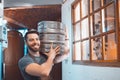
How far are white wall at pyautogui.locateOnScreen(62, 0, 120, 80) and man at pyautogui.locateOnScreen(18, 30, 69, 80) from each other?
1.01 m

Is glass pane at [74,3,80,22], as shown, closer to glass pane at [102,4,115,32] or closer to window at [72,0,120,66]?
window at [72,0,120,66]

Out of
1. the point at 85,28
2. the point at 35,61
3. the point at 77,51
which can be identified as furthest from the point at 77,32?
the point at 35,61

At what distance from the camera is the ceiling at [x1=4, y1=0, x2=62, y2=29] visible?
677 cm

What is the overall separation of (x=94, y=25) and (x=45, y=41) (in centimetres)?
165

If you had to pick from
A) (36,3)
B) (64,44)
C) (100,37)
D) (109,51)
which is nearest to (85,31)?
(100,37)

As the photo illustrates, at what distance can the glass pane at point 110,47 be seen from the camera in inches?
127

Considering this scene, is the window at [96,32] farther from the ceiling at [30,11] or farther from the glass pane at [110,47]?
the ceiling at [30,11]

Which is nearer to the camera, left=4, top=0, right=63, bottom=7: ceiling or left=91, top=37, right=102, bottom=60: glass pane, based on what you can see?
left=91, top=37, right=102, bottom=60: glass pane

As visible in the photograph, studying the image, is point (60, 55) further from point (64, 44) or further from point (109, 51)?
point (109, 51)

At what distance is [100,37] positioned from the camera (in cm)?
369

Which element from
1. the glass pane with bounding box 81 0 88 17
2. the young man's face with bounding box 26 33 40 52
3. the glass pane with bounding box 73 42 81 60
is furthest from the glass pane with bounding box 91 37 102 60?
the young man's face with bounding box 26 33 40 52

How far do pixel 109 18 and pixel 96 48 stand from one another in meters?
0.68

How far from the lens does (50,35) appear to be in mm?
2627

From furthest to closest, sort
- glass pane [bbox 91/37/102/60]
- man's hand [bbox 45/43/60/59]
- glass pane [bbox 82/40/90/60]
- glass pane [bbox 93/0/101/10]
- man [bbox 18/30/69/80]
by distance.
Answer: glass pane [bbox 82/40/90/60] < glass pane [bbox 93/0/101/10] < glass pane [bbox 91/37/102/60] < man's hand [bbox 45/43/60/59] < man [bbox 18/30/69/80]
